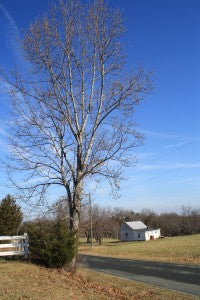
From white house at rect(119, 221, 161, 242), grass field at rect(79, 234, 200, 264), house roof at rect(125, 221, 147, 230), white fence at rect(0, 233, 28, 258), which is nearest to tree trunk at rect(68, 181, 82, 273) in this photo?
white fence at rect(0, 233, 28, 258)

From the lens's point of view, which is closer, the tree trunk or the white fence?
the tree trunk

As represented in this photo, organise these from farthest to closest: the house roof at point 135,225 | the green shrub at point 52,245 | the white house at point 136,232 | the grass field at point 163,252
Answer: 1. the house roof at point 135,225
2. the white house at point 136,232
3. the grass field at point 163,252
4. the green shrub at point 52,245

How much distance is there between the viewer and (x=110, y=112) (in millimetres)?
17484

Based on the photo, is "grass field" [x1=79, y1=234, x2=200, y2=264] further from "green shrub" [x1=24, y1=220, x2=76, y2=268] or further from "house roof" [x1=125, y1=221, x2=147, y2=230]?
"house roof" [x1=125, y1=221, x2=147, y2=230]

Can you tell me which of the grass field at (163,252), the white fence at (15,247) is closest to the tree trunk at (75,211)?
the white fence at (15,247)

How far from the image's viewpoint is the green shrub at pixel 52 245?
15.5m

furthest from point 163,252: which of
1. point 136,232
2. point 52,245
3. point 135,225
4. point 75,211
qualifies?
point 135,225

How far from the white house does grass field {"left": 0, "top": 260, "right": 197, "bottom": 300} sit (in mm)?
87216

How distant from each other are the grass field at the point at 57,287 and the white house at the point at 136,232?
87216mm

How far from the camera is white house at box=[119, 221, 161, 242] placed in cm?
10169

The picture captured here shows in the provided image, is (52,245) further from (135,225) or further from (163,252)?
(135,225)

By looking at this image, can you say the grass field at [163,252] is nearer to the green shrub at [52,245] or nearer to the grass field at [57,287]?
the green shrub at [52,245]

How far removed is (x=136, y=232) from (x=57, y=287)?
311 feet

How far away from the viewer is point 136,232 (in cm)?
10450
